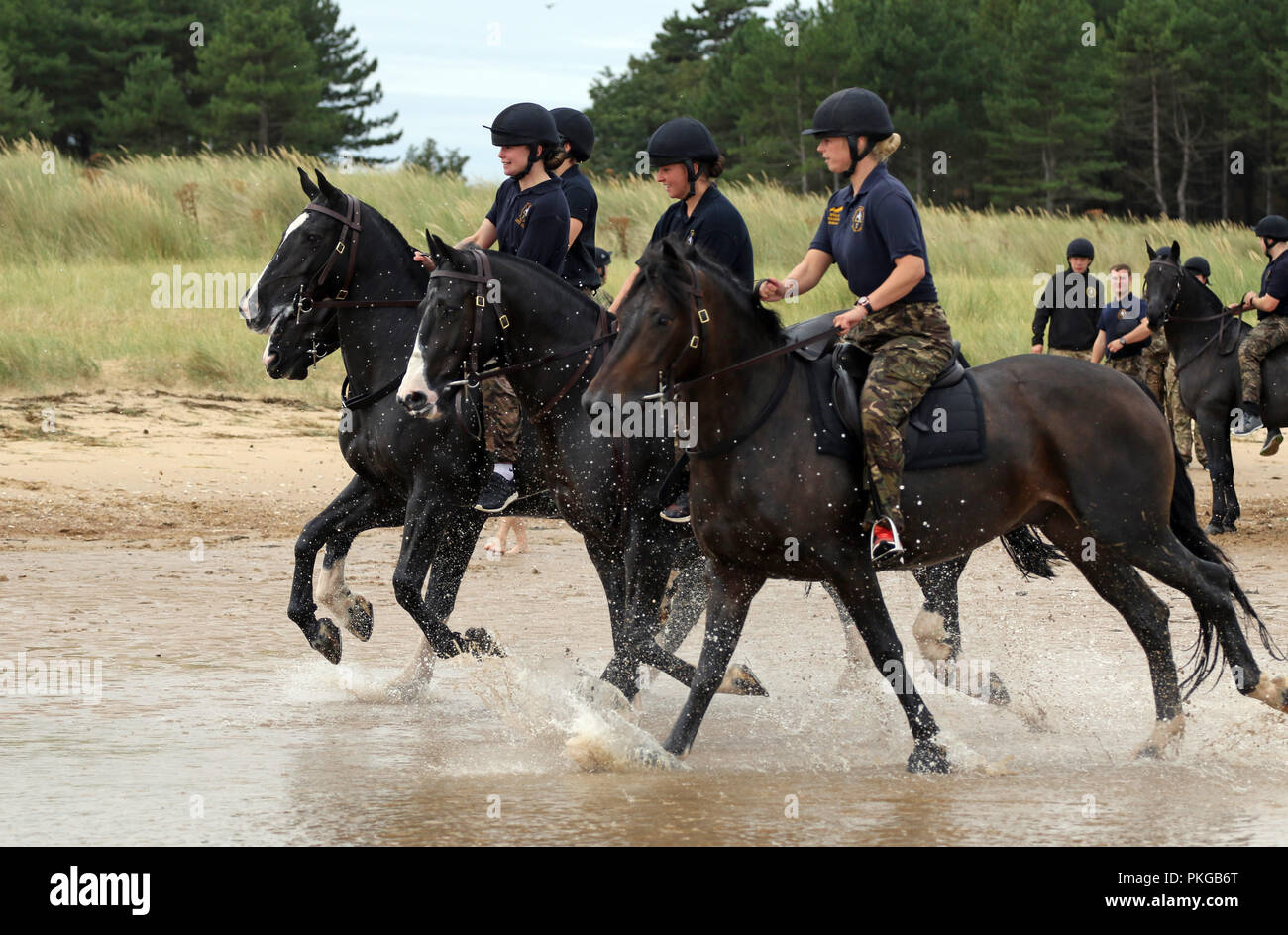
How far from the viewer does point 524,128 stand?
7.75m

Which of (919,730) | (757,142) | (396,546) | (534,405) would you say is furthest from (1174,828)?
(757,142)

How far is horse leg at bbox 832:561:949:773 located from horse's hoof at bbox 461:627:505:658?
6.60 ft

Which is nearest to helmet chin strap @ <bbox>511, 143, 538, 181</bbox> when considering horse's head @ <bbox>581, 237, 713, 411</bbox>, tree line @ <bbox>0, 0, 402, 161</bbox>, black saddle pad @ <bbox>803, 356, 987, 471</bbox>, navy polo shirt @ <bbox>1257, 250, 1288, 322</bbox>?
horse's head @ <bbox>581, 237, 713, 411</bbox>

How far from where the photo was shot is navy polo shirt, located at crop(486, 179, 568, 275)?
7676 mm

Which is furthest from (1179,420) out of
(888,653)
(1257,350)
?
(888,653)

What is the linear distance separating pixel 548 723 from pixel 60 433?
8931 millimetres

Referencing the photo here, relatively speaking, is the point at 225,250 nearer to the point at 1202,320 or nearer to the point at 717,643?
the point at 1202,320

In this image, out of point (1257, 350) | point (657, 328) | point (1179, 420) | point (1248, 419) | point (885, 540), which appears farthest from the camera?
point (1179, 420)

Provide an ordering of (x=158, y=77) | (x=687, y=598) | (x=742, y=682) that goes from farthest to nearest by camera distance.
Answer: (x=158, y=77), (x=687, y=598), (x=742, y=682)

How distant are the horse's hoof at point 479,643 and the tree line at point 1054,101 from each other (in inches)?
1669

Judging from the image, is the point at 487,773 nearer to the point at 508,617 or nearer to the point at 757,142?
the point at 508,617

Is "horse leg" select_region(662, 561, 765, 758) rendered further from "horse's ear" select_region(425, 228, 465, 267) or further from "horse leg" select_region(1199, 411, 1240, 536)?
"horse leg" select_region(1199, 411, 1240, 536)

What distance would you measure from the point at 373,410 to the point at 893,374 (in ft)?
8.79
